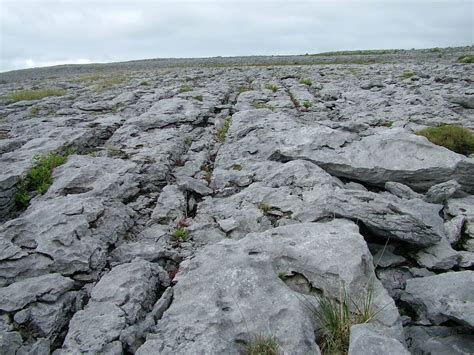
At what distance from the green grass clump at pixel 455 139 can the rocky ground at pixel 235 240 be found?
1859mm

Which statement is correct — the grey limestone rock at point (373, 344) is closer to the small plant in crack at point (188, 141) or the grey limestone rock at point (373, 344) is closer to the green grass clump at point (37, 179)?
the green grass clump at point (37, 179)

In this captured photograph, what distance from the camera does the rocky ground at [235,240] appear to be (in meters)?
5.51

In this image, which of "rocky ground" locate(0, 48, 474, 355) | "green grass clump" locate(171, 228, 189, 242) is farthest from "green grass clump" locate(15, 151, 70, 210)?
"green grass clump" locate(171, 228, 189, 242)

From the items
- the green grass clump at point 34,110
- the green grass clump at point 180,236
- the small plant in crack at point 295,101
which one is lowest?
the green grass clump at point 180,236

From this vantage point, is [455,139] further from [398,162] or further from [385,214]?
[385,214]

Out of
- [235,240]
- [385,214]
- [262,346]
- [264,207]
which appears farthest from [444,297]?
[264,207]

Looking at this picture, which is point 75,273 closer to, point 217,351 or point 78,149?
point 217,351

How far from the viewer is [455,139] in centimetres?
1212

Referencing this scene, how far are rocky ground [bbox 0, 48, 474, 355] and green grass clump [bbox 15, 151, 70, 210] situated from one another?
0.67 ft

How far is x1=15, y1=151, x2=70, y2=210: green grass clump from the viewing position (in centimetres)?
1045

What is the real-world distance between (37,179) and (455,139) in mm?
13334

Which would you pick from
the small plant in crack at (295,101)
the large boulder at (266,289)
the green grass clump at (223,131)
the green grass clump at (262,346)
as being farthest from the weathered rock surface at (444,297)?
the small plant in crack at (295,101)

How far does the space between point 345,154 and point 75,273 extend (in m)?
8.05

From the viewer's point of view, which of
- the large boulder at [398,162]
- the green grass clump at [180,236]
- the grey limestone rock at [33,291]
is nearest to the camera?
the grey limestone rock at [33,291]
